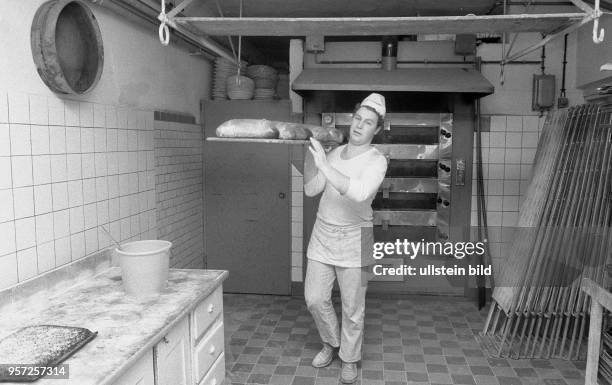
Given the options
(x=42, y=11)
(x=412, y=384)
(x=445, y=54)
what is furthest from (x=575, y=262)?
(x=42, y=11)

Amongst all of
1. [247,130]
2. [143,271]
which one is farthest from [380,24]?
[143,271]

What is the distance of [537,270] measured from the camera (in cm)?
320

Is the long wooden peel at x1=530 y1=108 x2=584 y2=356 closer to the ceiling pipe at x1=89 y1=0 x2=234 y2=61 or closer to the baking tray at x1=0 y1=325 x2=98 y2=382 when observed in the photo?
the ceiling pipe at x1=89 y1=0 x2=234 y2=61

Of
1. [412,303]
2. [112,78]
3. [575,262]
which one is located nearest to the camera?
[112,78]

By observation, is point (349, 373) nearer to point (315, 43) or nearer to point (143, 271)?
point (143, 271)

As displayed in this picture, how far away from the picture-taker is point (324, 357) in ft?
10.2

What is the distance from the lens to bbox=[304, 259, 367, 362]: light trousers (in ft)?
9.34

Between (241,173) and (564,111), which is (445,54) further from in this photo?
(241,173)

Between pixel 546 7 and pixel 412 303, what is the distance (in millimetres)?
2581

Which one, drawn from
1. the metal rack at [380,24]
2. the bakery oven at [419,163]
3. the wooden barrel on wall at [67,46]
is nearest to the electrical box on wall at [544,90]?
the bakery oven at [419,163]

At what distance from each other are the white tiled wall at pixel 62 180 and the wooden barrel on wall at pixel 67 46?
110 millimetres

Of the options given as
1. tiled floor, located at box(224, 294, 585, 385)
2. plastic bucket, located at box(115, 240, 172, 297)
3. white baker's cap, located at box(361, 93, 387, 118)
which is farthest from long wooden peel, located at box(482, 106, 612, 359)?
A: plastic bucket, located at box(115, 240, 172, 297)

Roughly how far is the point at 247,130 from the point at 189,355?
3.43 ft

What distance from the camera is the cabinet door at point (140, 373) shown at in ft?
5.07
